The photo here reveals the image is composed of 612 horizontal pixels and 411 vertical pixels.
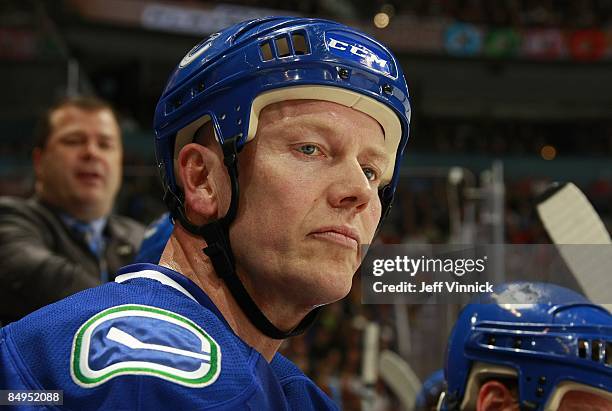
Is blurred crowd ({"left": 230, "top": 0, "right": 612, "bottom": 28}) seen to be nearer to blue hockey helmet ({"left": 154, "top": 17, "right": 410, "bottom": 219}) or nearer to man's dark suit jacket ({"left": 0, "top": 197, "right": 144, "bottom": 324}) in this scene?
man's dark suit jacket ({"left": 0, "top": 197, "right": 144, "bottom": 324})

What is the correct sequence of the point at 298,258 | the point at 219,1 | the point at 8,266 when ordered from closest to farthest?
the point at 298,258
the point at 8,266
the point at 219,1

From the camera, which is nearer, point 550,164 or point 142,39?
point 550,164

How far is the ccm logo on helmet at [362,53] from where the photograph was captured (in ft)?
3.27

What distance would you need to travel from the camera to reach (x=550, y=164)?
10031 mm

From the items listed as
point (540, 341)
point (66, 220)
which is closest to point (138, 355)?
point (540, 341)

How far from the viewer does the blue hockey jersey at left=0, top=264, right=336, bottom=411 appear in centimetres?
75

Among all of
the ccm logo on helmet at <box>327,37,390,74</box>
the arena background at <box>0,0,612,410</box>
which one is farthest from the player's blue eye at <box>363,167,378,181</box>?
the arena background at <box>0,0,612,410</box>

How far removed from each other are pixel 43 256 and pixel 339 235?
1034 millimetres

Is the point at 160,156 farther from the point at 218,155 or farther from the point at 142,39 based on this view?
the point at 142,39

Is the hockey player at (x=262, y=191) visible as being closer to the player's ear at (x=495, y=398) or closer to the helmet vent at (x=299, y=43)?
the helmet vent at (x=299, y=43)

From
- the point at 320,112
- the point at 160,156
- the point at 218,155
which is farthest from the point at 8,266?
the point at 320,112

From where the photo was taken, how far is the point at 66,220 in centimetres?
206

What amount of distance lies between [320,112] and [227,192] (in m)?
0.15

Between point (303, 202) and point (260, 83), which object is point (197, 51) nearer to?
point (260, 83)
